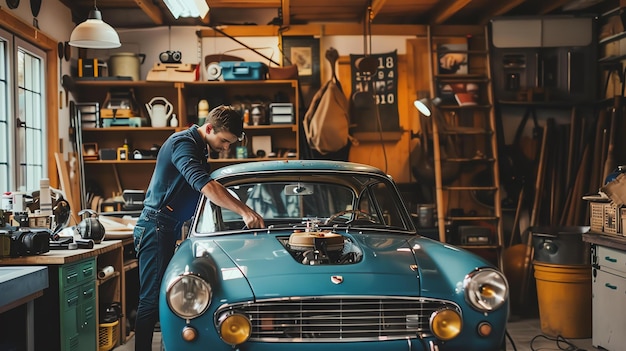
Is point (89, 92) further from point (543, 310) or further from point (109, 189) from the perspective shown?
point (543, 310)

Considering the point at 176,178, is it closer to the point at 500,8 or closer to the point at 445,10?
the point at 445,10

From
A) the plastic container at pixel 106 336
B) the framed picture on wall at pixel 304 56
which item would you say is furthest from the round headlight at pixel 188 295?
the framed picture on wall at pixel 304 56

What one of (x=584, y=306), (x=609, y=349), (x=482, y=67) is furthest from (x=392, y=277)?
(x=482, y=67)

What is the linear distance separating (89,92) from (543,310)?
Result: 519cm

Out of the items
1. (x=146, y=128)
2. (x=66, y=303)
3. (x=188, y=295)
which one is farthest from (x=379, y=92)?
(x=188, y=295)

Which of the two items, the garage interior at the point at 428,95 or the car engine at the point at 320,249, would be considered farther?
the garage interior at the point at 428,95

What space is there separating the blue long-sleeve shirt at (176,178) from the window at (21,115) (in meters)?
2.29

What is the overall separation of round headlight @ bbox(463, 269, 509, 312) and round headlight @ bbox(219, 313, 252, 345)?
2.99 feet

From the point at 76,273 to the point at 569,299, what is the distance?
3.92 meters

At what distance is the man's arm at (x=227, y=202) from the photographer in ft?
10.8

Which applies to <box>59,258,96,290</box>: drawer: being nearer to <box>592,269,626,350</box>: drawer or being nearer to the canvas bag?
the canvas bag

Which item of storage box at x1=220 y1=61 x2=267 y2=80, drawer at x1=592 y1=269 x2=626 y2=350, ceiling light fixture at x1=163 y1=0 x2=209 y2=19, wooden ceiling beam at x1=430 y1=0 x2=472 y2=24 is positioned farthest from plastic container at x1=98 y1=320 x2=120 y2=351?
wooden ceiling beam at x1=430 y1=0 x2=472 y2=24

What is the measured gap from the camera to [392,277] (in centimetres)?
270

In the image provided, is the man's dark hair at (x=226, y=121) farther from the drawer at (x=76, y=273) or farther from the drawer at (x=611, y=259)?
the drawer at (x=611, y=259)
